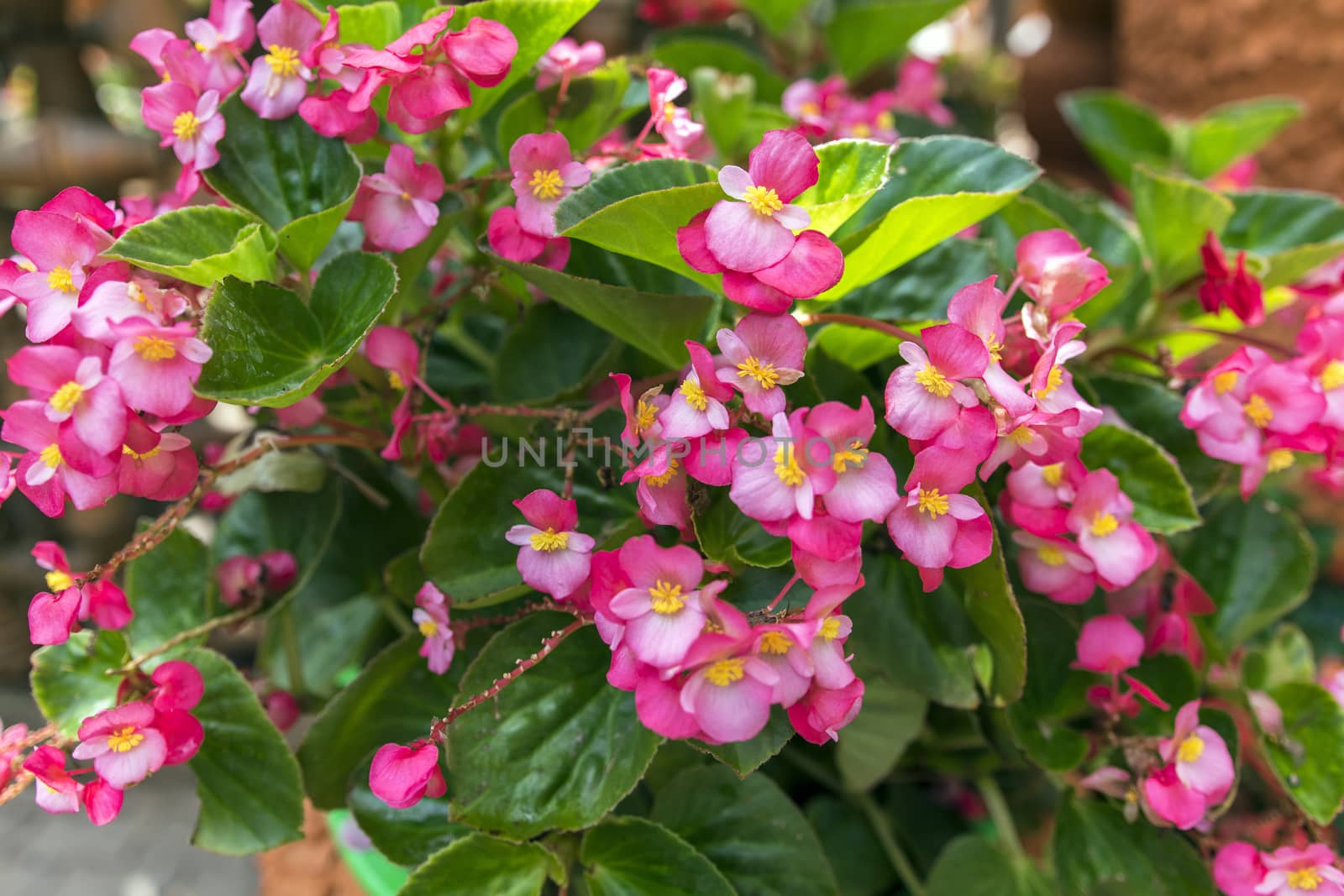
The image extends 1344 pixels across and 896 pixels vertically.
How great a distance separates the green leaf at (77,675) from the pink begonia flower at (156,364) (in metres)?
0.23

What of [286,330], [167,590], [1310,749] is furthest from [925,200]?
[167,590]

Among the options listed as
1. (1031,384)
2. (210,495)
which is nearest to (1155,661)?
→ (1031,384)

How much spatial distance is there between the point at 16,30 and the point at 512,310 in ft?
3.58

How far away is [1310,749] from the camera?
0.51 meters

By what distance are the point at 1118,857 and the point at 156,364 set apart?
1.77 feet

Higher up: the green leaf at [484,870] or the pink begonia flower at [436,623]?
the pink begonia flower at [436,623]

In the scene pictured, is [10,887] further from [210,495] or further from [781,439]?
[781,439]

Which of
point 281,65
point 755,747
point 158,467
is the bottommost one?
point 755,747

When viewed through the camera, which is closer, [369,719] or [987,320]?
[987,320]

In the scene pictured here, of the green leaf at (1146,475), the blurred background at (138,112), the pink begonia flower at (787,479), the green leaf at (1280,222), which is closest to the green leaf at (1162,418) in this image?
the green leaf at (1146,475)

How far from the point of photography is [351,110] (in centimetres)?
42

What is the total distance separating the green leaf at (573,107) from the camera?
51 centimetres

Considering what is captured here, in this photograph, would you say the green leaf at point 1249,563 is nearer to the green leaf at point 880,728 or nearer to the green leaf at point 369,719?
the green leaf at point 880,728

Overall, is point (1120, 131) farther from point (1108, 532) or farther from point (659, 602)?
point (659, 602)
